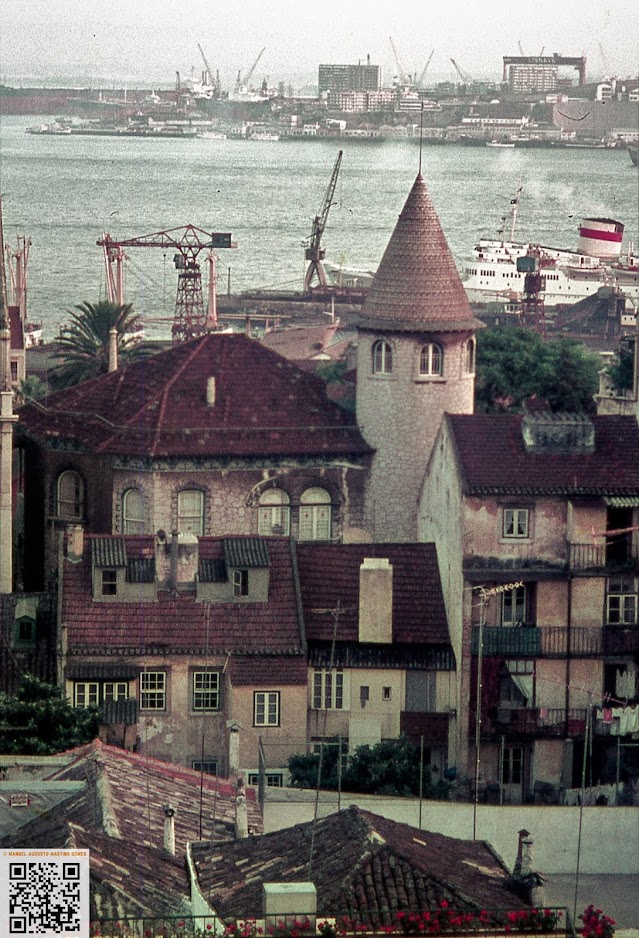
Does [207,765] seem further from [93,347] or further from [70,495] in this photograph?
[93,347]

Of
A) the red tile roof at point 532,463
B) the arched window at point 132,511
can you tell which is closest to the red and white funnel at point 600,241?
the arched window at point 132,511

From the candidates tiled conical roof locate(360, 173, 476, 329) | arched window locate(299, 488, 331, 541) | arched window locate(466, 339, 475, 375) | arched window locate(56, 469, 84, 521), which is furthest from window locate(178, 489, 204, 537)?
arched window locate(466, 339, 475, 375)

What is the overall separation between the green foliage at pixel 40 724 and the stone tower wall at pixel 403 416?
8.97 meters

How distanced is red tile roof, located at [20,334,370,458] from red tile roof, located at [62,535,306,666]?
4704 mm

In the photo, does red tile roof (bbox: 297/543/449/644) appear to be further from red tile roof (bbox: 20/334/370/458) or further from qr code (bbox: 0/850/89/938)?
qr code (bbox: 0/850/89/938)

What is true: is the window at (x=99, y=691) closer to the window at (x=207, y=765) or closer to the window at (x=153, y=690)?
the window at (x=153, y=690)

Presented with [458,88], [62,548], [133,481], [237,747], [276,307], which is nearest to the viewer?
[237,747]

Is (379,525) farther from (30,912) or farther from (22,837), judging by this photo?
(30,912)

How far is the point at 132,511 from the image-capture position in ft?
125

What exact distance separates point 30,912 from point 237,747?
14.1 metres

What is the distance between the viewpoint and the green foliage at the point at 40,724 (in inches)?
1161

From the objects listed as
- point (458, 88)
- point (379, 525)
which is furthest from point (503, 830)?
point (458, 88)

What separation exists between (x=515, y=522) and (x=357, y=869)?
13.1m

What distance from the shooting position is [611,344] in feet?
332
